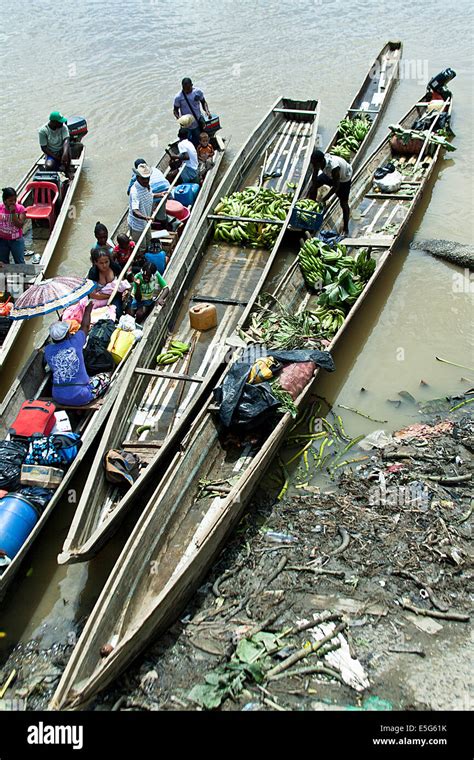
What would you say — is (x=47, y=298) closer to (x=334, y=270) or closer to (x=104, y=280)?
(x=104, y=280)

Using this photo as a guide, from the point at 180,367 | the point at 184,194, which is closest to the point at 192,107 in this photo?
the point at 184,194

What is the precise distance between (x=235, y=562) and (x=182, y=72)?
1475 centimetres

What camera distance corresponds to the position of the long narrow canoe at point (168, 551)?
491 centimetres

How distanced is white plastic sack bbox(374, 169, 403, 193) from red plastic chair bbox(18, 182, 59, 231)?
223 inches

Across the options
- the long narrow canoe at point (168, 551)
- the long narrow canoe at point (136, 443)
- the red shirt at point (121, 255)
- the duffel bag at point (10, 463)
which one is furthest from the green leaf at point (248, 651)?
the red shirt at point (121, 255)

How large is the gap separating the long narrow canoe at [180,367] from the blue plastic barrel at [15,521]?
584mm

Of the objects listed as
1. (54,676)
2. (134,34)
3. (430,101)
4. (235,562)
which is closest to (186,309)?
(235,562)

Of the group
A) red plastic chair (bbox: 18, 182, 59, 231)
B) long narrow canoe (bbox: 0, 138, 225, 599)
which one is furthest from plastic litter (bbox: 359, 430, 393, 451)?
red plastic chair (bbox: 18, 182, 59, 231)

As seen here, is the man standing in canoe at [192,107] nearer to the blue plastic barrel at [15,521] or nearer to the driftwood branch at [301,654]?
the blue plastic barrel at [15,521]

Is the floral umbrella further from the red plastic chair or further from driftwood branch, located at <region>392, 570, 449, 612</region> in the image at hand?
driftwood branch, located at <region>392, 570, 449, 612</region>

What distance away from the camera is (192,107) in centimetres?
1246

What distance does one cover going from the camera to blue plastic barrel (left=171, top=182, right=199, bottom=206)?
1103 centimetres

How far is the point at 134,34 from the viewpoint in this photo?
19.4 meters
